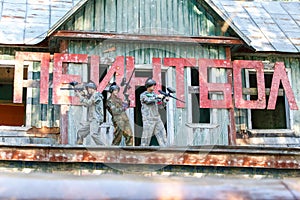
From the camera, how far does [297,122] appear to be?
14.6 m

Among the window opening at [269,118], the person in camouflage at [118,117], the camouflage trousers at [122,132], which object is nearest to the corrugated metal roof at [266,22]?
the window opening at [269,118]

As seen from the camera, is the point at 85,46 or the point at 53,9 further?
the point at 53,9

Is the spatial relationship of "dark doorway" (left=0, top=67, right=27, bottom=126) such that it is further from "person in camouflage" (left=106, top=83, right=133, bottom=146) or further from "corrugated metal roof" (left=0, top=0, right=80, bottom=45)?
"person in camouflage" (left=106, top=83, right=133, bottom=146)

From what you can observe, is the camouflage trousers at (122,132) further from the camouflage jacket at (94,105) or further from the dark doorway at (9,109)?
the dark doorway at (9,109)

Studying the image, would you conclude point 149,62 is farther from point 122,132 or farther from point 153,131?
point 122,132

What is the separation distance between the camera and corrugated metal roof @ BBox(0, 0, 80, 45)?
543 inches

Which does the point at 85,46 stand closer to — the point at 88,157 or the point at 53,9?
the point at 53,9

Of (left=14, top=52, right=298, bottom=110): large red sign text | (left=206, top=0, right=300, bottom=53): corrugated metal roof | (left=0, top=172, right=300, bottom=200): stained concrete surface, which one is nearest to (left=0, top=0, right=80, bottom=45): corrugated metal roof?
(left=14, top=52, right=298, bottom=110): large red sign text

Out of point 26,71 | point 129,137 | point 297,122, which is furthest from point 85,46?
point 297,122

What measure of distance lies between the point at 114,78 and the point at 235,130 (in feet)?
10.0

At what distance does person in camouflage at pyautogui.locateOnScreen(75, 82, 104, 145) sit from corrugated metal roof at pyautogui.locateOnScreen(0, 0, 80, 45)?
2831 mm

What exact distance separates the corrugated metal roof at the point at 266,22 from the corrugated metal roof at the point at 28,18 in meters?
4.15

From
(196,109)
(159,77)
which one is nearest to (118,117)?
(159,77)

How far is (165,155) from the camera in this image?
1036 centimetres
